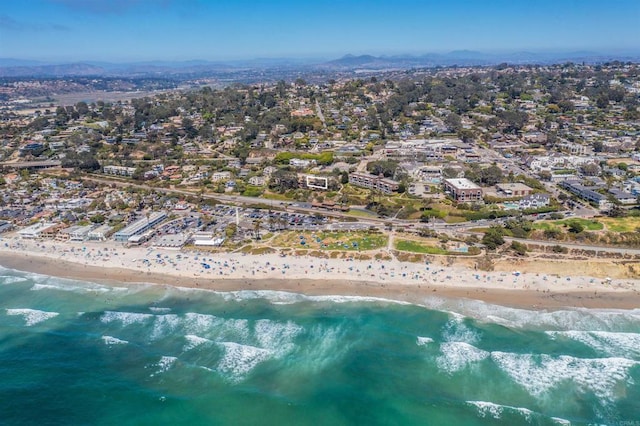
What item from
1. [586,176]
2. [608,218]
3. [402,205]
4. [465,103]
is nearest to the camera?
[608,218]

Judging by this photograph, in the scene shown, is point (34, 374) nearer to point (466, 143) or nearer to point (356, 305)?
point (356, 305)

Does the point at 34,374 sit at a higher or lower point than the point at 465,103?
lower

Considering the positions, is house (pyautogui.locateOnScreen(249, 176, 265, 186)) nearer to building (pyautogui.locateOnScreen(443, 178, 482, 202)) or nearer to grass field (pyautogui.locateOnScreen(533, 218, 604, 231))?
building (pyautogui.locateOnScreen(443, 178, 482, 202))

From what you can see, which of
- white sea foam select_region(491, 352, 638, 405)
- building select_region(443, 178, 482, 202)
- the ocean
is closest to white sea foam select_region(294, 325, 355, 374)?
the ocean

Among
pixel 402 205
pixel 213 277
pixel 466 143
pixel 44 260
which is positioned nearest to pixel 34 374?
pixel 213 277

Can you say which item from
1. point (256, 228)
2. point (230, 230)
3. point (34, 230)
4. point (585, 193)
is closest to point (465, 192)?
point (585, 193)

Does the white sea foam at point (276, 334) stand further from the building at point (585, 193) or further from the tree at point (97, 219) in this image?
the building at point (585, 193)

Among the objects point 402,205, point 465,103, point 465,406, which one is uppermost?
point 465,103
